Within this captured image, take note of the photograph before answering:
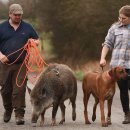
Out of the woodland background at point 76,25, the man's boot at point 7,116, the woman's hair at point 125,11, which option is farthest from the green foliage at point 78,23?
the woman's hair at point 125,11

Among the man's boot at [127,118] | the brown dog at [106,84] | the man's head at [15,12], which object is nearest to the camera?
the brown dog at [106,84]

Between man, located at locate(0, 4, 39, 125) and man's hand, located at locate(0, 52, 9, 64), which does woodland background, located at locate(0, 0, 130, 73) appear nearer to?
man, located at locate(0, 4, 39, 125)

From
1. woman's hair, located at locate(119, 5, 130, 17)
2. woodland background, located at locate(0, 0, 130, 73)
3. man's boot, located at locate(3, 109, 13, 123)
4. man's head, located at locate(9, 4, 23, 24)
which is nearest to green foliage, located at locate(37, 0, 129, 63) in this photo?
woodland background, located at locate(0, 0, 130, 73)

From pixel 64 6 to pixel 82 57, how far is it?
14.1 ft

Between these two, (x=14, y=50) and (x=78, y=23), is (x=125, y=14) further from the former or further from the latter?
(x=78, y=23)

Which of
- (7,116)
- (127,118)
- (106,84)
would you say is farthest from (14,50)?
(127,118)

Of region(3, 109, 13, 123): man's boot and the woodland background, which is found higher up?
the woodland background

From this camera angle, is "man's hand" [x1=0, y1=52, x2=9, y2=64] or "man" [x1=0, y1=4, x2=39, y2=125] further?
"man" [x1=0, y1=4, x2=39, y2=125]

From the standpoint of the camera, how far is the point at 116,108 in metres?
17.3

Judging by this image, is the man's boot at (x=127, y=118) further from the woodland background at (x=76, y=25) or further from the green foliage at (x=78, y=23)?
A: the green foliage at (x=78, y=23)

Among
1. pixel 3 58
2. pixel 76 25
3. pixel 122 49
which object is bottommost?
pixel 3 58

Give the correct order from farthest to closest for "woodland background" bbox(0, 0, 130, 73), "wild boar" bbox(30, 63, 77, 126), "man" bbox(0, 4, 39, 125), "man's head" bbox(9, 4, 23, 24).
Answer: "woodland background" bbox(0, 0, 130, 73), "man" bbox(0, 4, 39, 125), "man's head" bbox(9, 4, 23, 24), "wild boar" bbox(30, 63, 77, 126)

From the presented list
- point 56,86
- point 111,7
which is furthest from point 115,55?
point 111,7

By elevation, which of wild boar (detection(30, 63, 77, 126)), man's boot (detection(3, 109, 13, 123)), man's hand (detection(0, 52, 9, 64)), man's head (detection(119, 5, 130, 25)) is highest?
man's head (detection(119, 5, 130, 25))
